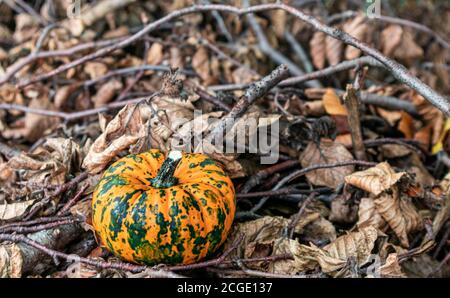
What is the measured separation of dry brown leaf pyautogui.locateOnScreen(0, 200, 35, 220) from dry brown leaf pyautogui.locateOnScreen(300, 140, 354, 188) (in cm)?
126

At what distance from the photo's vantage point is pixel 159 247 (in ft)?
6.35

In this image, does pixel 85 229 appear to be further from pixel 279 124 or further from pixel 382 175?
pixel 382 175

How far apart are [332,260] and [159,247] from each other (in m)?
0.62

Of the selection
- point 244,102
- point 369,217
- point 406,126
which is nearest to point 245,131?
point 244,102

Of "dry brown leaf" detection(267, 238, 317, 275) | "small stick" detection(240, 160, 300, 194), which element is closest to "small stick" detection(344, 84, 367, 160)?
"small stick" detection(240, 160, 300, 194)

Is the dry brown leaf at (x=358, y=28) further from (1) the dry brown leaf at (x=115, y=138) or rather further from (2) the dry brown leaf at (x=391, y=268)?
(2) the dry brown leaf at (x=391, y=268)

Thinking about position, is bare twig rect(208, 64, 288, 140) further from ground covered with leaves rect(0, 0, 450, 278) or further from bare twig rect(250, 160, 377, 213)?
bare twig rect(250, 160, 377, 213)

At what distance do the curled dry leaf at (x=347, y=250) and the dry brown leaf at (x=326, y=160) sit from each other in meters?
0.40

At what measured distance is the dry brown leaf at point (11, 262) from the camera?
2.04 meters

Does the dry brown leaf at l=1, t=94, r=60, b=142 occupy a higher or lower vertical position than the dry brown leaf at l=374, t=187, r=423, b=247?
higher

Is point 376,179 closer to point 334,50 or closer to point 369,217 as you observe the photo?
point 369,217

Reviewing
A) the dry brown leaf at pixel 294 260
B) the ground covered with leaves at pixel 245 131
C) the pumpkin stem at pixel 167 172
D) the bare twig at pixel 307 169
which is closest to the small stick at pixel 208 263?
the ground covered with leaves at pixel 245 131

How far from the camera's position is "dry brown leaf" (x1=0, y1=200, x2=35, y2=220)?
2.22 meters
